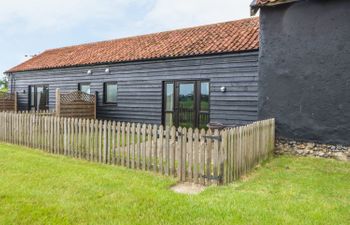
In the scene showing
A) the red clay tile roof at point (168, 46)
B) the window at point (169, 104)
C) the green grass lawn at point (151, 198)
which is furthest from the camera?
the window at point (169, 104)

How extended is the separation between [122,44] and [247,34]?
820 cm

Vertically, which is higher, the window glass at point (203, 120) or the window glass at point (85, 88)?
the window glass at point (85, 88)

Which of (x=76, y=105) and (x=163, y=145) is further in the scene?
A: (x=76, y=105)

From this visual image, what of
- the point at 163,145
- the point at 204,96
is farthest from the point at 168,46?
the point at 163,145

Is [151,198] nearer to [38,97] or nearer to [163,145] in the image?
[163,145]

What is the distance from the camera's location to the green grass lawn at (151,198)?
4316mm

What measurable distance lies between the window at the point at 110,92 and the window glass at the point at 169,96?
11.2 ft

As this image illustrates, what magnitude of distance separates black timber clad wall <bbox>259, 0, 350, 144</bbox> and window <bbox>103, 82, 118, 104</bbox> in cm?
832

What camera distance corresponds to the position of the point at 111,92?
16.0 m

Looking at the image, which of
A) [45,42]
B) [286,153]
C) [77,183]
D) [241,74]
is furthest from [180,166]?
[45,42]

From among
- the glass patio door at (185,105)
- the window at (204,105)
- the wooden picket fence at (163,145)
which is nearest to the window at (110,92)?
the glass patio door at (185,105)

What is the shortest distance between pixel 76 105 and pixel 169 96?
501 centimetres

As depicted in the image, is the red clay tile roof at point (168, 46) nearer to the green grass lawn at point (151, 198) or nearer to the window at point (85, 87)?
the window at point (85, 87)

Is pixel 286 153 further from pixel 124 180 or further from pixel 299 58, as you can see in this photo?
pixel 124 180
